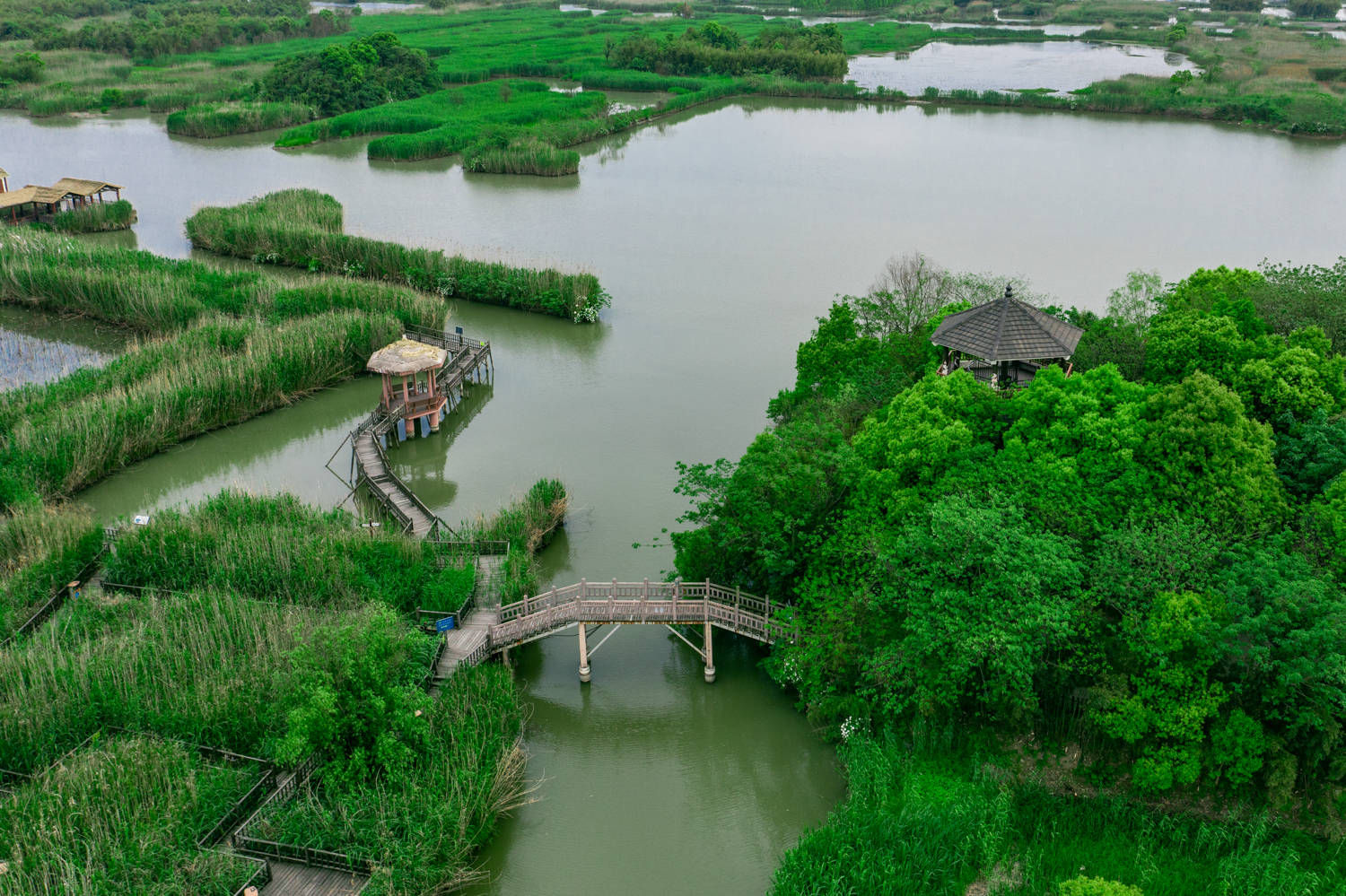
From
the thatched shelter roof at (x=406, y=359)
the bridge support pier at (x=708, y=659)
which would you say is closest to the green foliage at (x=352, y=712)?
the bridge support pier at (x=708, y=659)

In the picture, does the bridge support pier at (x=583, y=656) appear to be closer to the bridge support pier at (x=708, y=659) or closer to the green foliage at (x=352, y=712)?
the bridge support pier at (x=708, y=659)

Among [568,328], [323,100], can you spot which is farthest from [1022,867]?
[323,100]

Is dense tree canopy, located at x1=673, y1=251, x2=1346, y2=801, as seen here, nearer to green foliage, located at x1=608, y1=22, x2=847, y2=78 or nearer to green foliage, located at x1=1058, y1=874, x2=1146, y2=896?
green foliage, located at x1=1058, y1=874, x2=1146, y2=896

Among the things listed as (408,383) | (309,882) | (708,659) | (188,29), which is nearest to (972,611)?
(708,659)

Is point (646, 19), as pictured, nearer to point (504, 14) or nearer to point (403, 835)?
point (504, 14)

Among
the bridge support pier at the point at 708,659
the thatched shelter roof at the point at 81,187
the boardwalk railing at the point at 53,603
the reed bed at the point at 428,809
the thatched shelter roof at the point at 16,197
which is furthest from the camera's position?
the thatched shelter roof at the point at 81,187
